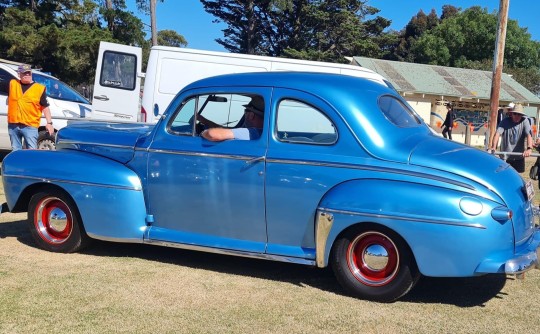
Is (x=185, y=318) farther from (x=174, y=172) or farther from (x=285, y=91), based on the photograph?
(x=285, y=91)

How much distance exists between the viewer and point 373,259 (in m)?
4.29

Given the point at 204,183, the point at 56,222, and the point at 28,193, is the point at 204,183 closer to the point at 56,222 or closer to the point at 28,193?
the point at 56,222

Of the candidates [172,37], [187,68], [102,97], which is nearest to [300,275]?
[187,68]

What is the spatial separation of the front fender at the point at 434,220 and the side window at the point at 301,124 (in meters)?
0.59

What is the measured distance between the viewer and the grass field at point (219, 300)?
382 cm

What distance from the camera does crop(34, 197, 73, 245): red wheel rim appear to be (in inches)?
212

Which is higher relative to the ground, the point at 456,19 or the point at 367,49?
the point at 456,19

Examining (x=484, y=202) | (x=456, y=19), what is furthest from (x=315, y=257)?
(x=456, y=19)

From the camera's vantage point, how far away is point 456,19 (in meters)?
46.0

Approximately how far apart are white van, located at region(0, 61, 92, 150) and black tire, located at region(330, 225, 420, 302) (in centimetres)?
810

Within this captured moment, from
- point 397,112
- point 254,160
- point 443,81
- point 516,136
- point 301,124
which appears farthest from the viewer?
point 443,81

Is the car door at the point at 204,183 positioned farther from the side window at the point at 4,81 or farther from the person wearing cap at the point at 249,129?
the side window at the point at 4,81

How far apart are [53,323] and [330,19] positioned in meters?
37.9

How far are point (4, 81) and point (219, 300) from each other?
917 centimetres
